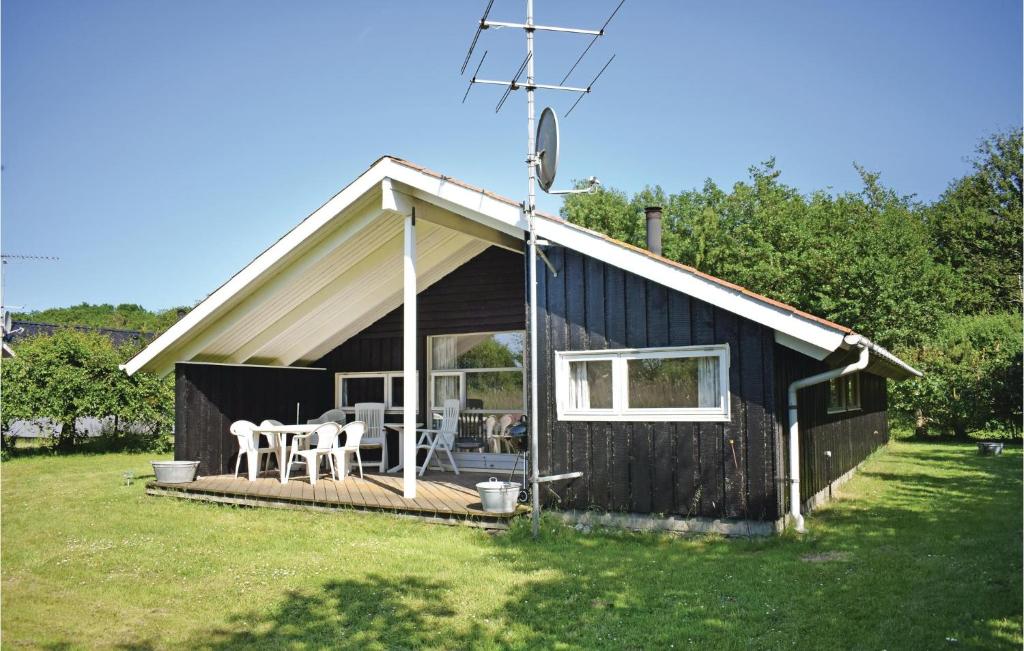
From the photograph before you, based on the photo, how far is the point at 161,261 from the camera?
88.8 ft

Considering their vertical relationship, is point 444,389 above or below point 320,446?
above

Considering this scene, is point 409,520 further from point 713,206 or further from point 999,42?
point 713,206

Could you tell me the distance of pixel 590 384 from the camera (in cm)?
792

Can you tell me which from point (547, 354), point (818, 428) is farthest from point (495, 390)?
A: point (818, 428)

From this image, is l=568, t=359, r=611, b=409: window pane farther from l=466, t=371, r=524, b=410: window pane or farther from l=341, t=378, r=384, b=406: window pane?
l=341, t=378, r=384, b=406: window pane

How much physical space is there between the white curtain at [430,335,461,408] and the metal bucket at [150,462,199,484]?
11.8 ft

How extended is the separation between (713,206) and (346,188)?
1123 inches

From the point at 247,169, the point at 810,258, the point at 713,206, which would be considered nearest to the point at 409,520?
the point at 247,169

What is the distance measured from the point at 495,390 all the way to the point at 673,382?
445 centimetres


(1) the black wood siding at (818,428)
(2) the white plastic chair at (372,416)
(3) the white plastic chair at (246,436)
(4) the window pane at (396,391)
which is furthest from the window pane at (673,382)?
(2) the white plastic chair at (372,416)

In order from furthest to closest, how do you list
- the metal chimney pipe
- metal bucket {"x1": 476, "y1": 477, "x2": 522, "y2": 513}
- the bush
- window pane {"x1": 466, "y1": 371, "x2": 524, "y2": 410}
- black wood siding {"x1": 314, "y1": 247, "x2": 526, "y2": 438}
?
1. the bush
2. window pane {"x1": 466, "y1": 371, "x2": 524, "y2": 410}
3. black wood siding {"x1": 314, "y1": 247, "x2": 526, "y2": 438}
4. the metal chimney pipe
5. metal bucket {"x1": 476, "y1": 477, "x2": 522, "y2": 513}

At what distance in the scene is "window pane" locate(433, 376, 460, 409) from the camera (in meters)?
11.9

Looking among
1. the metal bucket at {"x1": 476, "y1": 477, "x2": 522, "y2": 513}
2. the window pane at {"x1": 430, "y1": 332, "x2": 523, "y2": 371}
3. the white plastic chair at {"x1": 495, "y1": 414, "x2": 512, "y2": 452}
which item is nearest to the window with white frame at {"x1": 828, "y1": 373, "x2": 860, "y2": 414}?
the window pane at {"x1": 430, "y1": 332, "x2": 523, "y2": 371}

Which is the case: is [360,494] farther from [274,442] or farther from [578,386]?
[578,386]
